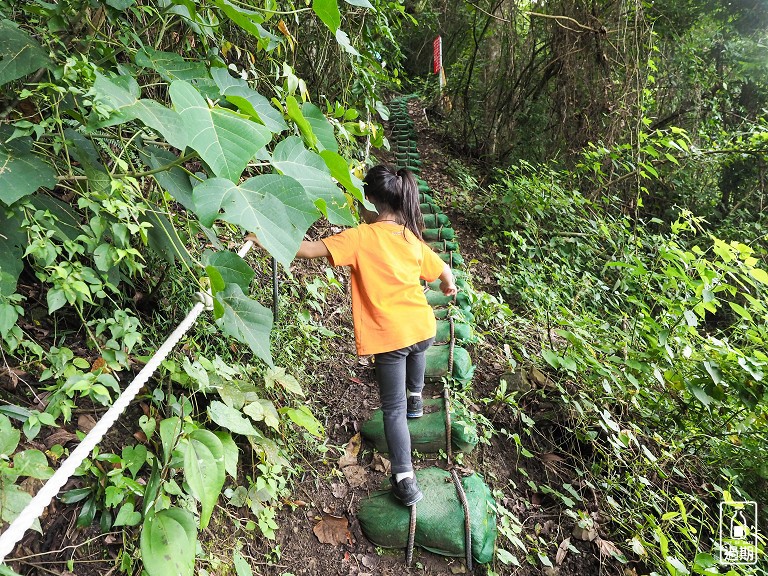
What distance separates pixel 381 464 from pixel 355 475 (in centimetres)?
15

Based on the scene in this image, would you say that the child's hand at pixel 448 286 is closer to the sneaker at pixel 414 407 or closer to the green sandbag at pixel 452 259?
the sneaker at pixel 414 407

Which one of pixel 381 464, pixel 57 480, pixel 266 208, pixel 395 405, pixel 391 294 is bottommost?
pixel 381 464

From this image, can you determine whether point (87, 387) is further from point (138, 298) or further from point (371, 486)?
point (371, 486)

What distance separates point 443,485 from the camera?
2016 millimetres

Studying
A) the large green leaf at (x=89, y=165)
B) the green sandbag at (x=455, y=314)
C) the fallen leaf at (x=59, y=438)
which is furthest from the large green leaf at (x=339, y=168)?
the green sandbag at (x=455, y=314)

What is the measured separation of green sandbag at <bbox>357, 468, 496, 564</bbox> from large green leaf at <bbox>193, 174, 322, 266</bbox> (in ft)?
4.68

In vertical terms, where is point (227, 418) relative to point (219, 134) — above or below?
below

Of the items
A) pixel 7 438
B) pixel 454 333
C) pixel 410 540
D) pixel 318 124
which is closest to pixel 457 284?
pixel 454 333

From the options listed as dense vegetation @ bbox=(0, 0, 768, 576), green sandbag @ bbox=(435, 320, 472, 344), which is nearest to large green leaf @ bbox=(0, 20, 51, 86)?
dense vegetation @ bbox=(0, 0, 768, 576)

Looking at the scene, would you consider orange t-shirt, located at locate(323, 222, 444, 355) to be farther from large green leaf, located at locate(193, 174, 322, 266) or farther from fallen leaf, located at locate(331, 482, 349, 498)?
large green leaf, located at locate(193, 174, 322, 266)

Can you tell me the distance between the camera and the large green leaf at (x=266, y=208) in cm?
92

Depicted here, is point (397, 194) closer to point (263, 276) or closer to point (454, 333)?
point (263, 276)

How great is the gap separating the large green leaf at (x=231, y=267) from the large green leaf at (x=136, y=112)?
391 millimetres

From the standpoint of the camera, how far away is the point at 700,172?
6223 mm
